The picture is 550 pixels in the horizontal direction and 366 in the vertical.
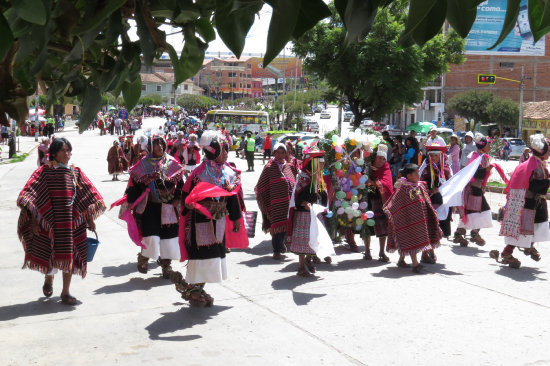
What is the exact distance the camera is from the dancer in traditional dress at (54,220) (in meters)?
6.48

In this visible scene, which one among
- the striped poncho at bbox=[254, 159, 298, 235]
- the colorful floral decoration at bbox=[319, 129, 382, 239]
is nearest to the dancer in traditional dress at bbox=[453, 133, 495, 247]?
the colorful floral decoration at bbox=[319, 129, 382, 239]

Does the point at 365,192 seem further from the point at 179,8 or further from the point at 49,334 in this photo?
the point at 179,8

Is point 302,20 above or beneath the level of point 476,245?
above

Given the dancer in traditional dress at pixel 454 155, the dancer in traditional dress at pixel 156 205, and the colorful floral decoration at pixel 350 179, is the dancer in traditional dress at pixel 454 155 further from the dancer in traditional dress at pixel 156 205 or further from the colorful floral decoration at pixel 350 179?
the dancer in traditional dress at pixel 156 205

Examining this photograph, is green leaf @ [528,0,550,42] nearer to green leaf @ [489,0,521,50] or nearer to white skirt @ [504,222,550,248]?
green leaf @ [489,0,521,50]

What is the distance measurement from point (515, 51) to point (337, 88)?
2533 centimetres

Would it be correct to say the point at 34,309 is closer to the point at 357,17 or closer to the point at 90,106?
the point at 90,106

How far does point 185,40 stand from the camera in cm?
185

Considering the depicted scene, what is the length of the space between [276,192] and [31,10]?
8.02m

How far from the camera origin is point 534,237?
846 cm

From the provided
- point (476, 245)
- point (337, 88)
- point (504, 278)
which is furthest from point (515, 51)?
point (504, 278)

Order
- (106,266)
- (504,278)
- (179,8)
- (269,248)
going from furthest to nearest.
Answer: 1. (269,248)
2. (106,266)
3. (504,278)
4. (179,8)

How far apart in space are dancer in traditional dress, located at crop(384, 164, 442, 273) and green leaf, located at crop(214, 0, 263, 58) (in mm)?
7079

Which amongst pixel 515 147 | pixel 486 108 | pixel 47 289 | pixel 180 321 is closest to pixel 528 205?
pixel 180 321
